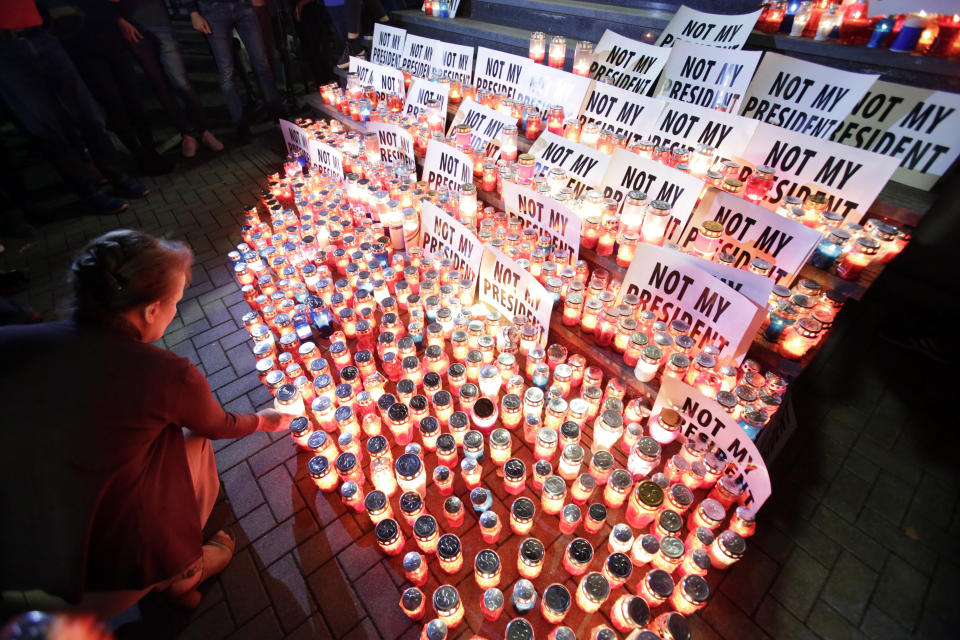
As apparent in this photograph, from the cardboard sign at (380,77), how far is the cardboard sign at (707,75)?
12.3 feet

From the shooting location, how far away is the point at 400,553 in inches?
103

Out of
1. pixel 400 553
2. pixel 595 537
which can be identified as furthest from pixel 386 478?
pixel 595 537

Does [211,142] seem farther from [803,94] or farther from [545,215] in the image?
[803,94]

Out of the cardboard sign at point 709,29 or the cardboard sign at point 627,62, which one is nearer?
the cardboard sign at point 709,29

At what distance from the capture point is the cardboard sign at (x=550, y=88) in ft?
14.5

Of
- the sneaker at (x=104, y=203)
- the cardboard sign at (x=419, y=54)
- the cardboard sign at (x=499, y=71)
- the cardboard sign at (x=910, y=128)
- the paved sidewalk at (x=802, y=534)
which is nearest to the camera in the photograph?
the paved sidewalk at (x=802, y=534)

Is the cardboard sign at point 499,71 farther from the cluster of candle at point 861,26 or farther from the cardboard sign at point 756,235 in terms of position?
the cardboard sign at point 756,235

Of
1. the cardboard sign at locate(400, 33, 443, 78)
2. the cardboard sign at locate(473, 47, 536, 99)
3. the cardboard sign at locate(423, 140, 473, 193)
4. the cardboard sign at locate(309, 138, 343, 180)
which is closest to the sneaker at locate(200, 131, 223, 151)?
the cardboard sign at locate(309, 138, 343, 180)

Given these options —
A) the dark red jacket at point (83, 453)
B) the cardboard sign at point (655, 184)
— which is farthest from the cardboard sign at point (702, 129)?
the dark red jacket at point (83, 453)

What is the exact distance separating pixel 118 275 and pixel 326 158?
4116mm

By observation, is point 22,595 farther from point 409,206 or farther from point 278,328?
point 409,206

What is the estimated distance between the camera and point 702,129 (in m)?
3.62

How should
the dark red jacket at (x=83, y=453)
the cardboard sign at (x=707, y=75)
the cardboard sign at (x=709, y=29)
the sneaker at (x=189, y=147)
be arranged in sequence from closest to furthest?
the dark red jacket at (x=83, y=453) → the cardboard sign at (x=707, y=75) → the cardboard sign at (x=709, y=29) → the sneaker at (x=189, y=147)

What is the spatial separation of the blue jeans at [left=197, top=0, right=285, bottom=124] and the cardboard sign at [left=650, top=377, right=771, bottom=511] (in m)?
8.62
